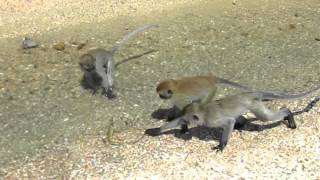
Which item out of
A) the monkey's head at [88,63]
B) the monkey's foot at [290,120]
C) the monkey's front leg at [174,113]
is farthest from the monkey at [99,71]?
the monkey's foot at [290,120]

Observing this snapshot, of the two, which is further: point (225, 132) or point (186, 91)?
Result: point (186, 91)

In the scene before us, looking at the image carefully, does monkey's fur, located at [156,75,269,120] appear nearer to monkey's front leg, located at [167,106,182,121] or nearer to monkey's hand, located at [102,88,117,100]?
monkey's front leg, located at [167,106,182,121]

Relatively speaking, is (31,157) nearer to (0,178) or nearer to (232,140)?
(0,178)

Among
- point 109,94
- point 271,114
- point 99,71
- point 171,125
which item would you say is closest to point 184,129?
point 171,125

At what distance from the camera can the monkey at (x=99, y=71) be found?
9555 mm

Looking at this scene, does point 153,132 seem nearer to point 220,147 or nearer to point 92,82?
point 220,147

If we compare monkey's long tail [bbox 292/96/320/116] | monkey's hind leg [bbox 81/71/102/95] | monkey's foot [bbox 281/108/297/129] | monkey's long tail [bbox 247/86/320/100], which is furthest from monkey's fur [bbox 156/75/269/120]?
monkey's hind leg [bbox 81/71/102/95]

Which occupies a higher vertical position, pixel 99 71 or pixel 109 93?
pixel 99 71

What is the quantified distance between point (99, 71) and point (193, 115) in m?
2.11

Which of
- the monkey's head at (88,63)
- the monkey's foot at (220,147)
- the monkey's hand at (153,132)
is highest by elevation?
the monkey's head at (88,63)

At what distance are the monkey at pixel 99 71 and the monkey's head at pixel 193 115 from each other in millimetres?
1726

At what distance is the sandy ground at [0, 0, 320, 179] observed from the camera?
25.9ft

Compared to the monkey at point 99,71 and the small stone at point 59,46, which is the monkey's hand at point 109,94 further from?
the small stone at point 59,46

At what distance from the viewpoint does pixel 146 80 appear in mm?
10031
